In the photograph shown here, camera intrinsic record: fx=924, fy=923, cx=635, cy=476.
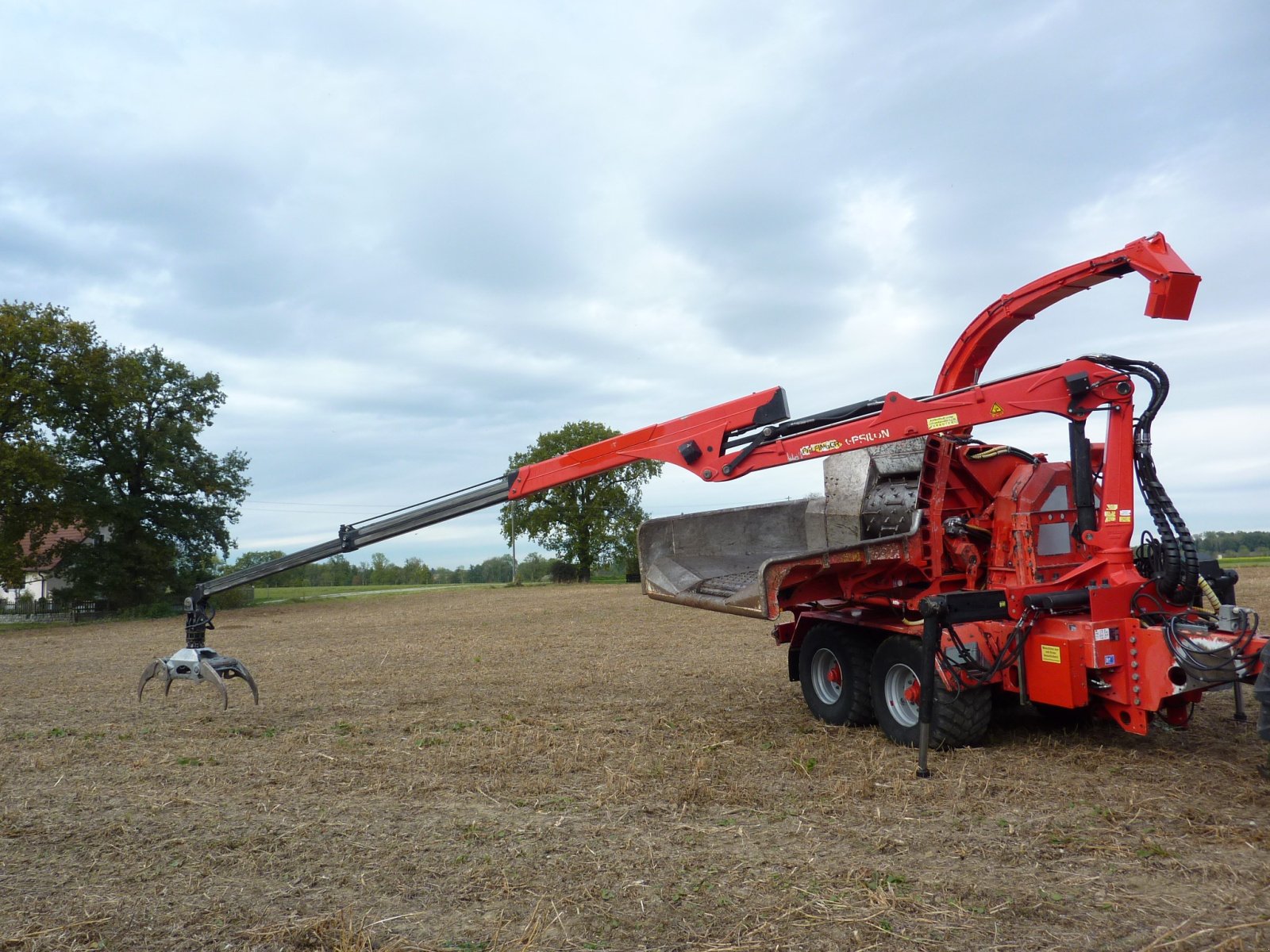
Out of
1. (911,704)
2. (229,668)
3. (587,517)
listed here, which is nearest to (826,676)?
(911,704)

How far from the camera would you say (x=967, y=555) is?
25.6 feet

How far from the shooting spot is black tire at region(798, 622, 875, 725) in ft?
27.4

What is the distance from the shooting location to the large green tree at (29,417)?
93.0 ft

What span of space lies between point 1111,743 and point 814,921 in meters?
4.45

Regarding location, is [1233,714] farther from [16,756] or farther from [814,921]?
[16,756]

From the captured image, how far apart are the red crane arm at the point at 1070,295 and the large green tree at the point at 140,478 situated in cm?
3086

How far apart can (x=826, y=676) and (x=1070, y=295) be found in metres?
4.11

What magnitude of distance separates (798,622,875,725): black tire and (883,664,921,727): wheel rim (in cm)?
45

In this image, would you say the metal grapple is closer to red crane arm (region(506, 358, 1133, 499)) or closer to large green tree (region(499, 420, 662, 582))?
red crane arm (region(506, 358, 1133, 499))

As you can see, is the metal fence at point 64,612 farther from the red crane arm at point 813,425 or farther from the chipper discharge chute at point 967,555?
the red crane arm at point 813,425

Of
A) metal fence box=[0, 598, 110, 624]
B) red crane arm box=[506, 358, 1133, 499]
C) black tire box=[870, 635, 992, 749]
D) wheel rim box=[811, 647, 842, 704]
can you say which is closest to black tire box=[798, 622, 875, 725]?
wheel rim box=[811, 647, 842, 704]

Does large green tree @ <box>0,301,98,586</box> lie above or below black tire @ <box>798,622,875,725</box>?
above

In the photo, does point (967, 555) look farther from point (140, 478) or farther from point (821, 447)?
point (140, 478)

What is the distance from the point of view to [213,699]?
11.1 m
